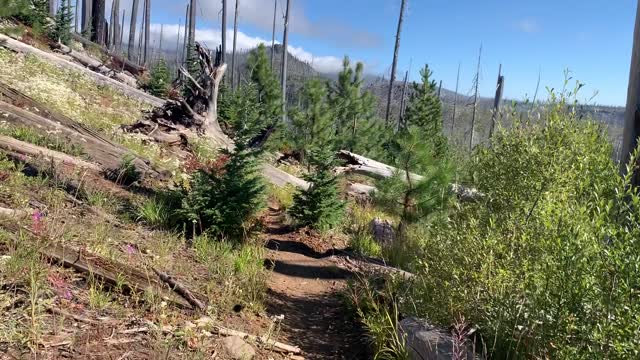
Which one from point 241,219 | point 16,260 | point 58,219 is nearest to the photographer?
point 16,260

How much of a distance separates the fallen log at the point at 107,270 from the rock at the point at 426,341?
173 cm

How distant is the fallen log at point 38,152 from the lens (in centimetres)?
654

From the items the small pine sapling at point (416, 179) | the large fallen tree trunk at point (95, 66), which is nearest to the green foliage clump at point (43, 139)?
the small pine sapling at point (416, 179)

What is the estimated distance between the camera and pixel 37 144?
23.9 feet

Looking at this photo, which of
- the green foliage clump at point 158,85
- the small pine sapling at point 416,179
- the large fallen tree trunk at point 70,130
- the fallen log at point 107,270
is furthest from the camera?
the green foliage clump at point 158,85

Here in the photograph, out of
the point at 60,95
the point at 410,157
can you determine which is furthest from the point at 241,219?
the point at 60,95

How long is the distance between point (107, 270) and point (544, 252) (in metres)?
3.16

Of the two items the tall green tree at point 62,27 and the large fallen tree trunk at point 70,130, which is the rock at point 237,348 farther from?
the tall green tree at point 62,27

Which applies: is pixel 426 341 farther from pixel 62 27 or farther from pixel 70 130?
pixel 62 27

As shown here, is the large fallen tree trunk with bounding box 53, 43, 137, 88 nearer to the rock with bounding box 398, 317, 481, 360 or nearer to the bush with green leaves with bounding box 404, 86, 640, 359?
the bush with green leaves with bounding box 404, 86, 640, 359

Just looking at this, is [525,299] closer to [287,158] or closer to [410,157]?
[410,157]

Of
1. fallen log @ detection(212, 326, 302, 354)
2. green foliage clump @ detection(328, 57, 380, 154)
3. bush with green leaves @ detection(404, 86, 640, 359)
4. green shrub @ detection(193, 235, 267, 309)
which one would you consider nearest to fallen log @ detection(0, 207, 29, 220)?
green shrub @ detection(193, 235, 267, 309)

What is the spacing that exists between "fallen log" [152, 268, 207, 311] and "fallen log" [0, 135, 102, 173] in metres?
3.12

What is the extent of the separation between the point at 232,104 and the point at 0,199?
482 inches
